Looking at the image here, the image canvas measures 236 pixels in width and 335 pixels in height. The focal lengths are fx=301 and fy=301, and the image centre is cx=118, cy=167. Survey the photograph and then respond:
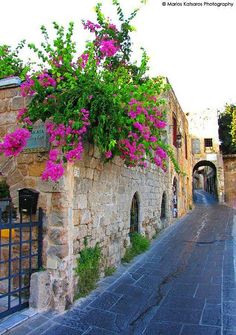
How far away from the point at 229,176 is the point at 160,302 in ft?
68.9

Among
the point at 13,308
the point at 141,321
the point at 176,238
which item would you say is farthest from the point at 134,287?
the point at 176,238

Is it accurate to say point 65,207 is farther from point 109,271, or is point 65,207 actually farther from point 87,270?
point 109,271

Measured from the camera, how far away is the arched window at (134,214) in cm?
704

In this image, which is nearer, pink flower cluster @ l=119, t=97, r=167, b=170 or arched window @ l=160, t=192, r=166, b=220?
pink flower cluster @ l=119, t=97, r=167, b=170

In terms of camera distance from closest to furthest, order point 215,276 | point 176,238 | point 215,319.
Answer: point 215,319 < point 215,276 < point 176,238

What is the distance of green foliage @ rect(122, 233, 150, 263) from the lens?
20.5 ft

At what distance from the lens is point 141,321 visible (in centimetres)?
349

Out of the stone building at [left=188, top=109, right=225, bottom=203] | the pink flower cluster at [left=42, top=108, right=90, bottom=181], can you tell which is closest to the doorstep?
the pink flower cluster at [left=42, top=108, right=90, bottom=181]

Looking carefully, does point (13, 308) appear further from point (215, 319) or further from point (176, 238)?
point (176, 238)

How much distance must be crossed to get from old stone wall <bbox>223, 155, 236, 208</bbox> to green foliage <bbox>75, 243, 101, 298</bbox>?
20478 mm

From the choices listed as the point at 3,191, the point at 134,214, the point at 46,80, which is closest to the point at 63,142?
the point at 46,80

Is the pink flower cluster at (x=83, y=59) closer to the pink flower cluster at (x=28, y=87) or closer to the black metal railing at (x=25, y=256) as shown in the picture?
the pink flower cluster at (x=28, y=87)

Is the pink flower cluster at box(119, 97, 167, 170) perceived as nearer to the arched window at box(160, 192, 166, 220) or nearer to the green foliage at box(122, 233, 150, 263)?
the green foliage at box(122, 233, 150, 263)

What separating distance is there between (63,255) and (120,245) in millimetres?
2283
